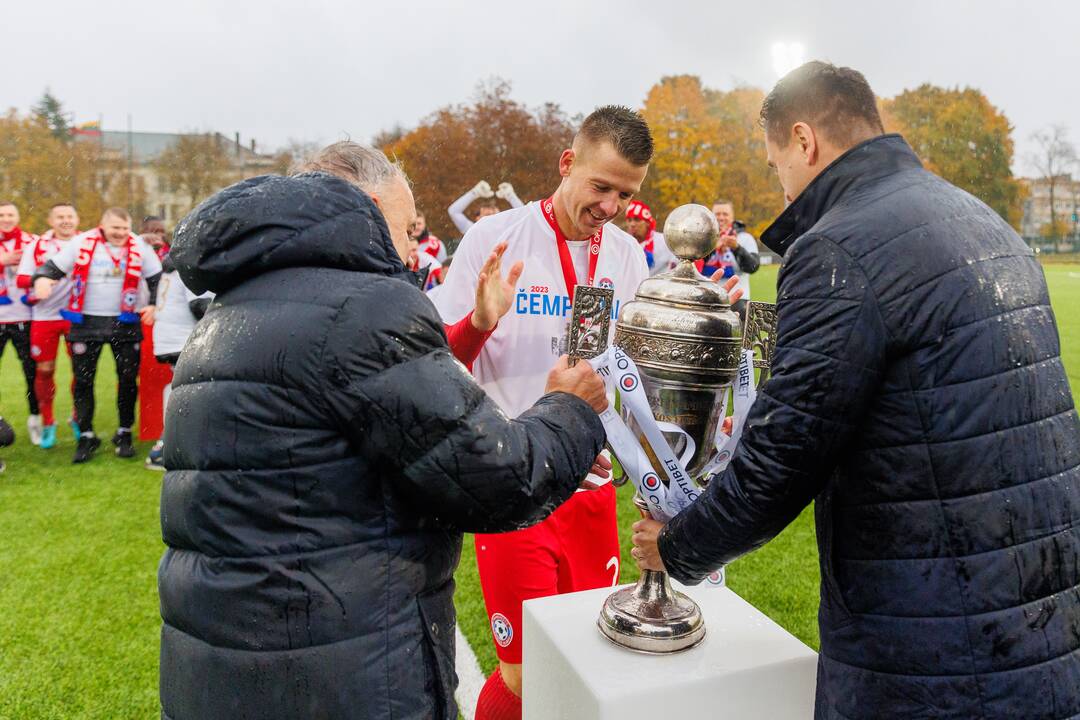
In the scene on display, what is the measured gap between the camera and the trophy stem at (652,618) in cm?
205

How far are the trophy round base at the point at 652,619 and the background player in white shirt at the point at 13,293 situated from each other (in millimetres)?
7400

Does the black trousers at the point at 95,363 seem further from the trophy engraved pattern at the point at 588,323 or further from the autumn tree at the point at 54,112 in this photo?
the autumn tree at the point at 54,112

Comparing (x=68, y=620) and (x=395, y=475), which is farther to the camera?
(x=68, y=620)

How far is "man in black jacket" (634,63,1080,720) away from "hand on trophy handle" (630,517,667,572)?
42 centimetres

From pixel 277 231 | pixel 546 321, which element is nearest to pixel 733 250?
pixel 546 321

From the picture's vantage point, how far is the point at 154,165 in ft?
136

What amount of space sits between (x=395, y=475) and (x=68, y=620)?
3.78 m

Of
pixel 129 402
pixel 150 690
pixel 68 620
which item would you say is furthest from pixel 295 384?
pixel 129 402

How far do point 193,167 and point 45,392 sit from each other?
37.0 meters

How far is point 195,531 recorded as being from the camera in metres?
1.48

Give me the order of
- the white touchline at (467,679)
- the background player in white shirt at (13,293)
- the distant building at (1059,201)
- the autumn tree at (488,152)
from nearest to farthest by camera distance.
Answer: the white touchline at (467,679) → the background player in white shirt at (13,293) → the autumn tree at (488,152) → the distant building at (1059,201)

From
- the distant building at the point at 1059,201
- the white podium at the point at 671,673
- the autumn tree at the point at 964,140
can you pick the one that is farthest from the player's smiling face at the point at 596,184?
the distant building at the point at 1059,201

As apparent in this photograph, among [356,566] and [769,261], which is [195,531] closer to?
[356,566]

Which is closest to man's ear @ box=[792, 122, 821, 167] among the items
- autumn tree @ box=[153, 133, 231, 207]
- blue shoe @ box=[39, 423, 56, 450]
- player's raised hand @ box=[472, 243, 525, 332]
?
player's raised hand @ box=[472, 243, 525, 332]
